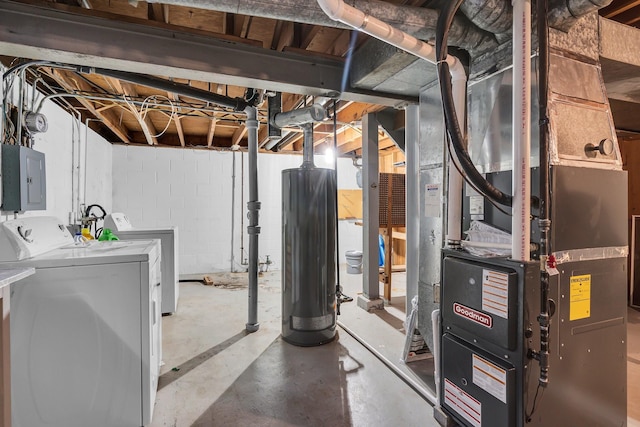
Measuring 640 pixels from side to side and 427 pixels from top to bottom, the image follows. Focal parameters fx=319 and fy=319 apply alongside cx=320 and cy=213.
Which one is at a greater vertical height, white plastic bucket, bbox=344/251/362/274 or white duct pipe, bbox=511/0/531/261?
white duct pipe, bbox=511/0/531/261

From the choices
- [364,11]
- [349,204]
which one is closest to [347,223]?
[349,204]

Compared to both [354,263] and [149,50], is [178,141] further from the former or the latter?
[149,50]

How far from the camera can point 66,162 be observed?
3094 millimetres

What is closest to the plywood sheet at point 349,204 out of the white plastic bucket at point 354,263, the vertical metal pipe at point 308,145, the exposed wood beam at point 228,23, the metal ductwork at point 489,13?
the white plastic bucket at point 354,263

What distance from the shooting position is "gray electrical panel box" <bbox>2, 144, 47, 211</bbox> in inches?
78.0

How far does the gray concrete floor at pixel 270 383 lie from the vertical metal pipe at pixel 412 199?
2.37 ft

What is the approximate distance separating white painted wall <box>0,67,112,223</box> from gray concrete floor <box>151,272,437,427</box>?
1518 millimetres

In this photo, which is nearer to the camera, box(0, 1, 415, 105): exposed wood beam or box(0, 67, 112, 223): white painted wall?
box(0, 1, 415, 105): exposed wood beam

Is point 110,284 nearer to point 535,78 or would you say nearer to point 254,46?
point 254,46

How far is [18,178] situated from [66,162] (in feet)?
4.03

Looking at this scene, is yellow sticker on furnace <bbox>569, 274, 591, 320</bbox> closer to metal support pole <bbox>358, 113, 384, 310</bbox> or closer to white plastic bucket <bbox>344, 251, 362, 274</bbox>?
metal support pole <bbox>358, 113, 384, 310</bbox>

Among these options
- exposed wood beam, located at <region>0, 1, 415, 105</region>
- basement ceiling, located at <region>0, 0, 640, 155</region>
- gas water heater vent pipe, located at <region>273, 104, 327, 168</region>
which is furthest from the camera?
gas water heater vent pipe, located at <region>273, 104, 327, 168</region>

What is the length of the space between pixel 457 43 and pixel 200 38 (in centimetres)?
143

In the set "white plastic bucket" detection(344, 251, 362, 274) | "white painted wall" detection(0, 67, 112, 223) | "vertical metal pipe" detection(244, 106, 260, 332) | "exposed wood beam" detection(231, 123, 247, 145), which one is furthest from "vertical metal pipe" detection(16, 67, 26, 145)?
"white plastic bucket" detection(344, 251, 362, 274)
